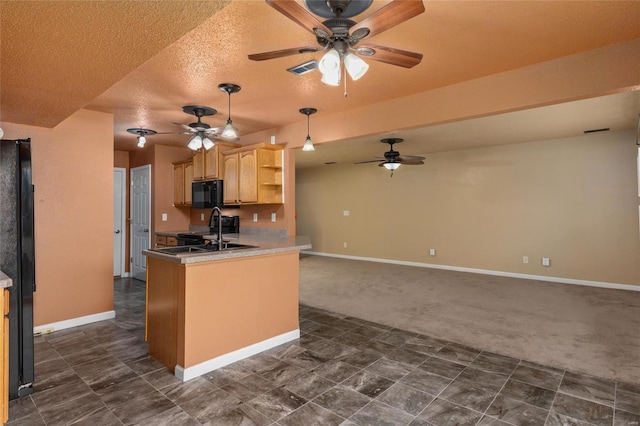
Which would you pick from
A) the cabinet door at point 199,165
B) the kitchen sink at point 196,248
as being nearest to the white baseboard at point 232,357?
Result: the kitchen sink at point 196,248

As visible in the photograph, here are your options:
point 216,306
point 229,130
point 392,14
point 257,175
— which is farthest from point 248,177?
point 392,14

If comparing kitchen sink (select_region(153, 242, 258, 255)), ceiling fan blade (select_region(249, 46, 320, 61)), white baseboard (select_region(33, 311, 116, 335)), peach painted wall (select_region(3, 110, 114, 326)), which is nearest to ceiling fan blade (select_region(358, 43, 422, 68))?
ceiling fan blade (select_region(249, 46, 320, 61))

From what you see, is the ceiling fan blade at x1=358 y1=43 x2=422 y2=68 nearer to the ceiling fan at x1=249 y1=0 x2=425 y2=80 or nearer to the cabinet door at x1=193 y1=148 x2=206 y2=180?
the ceiling fan at x1=249 y1=0 x2=425 y2=80

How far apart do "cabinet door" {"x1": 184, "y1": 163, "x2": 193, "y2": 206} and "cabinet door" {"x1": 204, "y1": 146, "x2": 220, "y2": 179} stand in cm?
44

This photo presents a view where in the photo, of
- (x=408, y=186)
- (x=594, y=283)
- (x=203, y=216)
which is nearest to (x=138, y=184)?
(x=203, y=216)

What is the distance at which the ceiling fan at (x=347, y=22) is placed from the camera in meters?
1.56

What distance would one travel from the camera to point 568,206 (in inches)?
223

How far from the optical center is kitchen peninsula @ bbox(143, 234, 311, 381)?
254 centimetres

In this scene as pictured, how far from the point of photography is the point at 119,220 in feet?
20.4

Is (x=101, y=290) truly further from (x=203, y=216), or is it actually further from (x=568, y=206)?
(x=568, y=206)

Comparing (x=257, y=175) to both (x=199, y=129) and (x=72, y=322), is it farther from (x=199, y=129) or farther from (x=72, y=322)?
(x=72, y=322)

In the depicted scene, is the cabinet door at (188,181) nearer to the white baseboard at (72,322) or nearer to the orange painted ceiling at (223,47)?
the orange painted ceiling at (223,47)

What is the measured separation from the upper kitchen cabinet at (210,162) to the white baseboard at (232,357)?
290cm

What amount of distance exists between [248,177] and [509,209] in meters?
4.67
